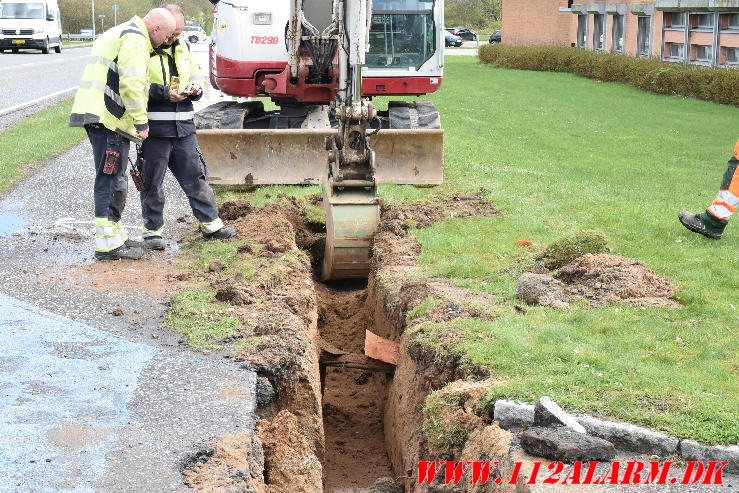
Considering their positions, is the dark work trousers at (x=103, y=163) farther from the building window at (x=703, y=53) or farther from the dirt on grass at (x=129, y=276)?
the building window at (x=703, y=53)

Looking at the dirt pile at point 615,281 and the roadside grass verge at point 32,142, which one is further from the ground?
the roadside grass verge at point 32,142

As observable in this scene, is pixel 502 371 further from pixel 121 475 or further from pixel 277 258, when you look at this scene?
pixel 277 258

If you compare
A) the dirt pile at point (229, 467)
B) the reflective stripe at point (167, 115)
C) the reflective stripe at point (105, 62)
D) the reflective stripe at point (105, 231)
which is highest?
the reflective stripe at point (105, 62)

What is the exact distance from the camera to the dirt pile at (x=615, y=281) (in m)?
7.29

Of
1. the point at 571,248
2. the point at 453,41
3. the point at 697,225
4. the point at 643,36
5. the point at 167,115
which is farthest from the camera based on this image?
the point at 453,41

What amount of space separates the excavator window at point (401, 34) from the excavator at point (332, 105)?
0.05 feet

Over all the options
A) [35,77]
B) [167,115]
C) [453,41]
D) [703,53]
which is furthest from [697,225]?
[453,41]

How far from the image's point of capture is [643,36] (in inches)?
1328

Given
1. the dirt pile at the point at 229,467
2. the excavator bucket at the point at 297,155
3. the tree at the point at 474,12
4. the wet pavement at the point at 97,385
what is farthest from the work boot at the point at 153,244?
the tree at the point at 474,12

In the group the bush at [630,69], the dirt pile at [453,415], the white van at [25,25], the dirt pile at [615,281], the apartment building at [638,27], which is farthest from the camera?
the white van at [25,25]

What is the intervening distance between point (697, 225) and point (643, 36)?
2598 centimetres

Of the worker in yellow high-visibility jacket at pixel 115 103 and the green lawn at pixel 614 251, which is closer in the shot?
the green lawn at pixel 614 251

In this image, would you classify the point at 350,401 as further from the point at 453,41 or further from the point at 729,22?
the point at 453,41

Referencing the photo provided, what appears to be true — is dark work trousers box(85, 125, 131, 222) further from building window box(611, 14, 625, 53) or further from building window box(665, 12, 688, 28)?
building window box(611, 14, 625, 53)
